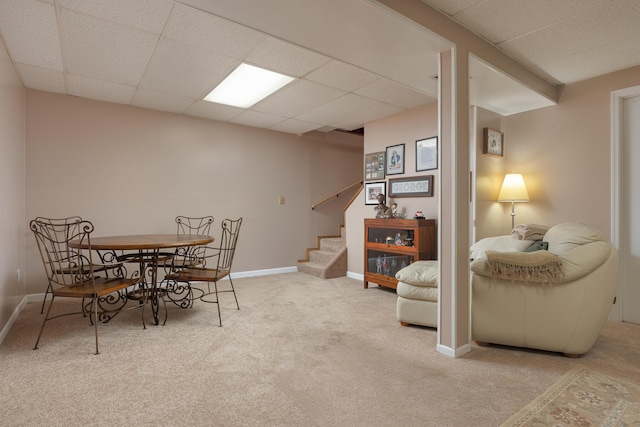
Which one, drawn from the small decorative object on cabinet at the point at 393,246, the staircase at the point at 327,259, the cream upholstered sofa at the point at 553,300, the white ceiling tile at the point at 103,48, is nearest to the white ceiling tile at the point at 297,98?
the white ceiling tile at the point at 103,48

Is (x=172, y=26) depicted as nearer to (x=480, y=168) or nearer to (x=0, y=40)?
(x=0, y=40)

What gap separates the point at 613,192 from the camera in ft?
10.8

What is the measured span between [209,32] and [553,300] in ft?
10.6

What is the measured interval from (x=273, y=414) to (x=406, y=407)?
27.2 inches

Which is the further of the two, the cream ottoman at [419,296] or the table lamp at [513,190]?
the table lamp at [513,190]

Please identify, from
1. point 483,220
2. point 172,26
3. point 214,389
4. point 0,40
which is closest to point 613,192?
point 483,220

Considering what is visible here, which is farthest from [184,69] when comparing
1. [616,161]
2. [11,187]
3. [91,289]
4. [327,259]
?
[616,161]

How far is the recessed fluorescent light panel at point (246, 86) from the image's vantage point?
3.38 metres

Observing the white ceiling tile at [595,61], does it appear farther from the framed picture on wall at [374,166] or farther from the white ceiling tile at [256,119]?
the white ceiling tile at [256,119]

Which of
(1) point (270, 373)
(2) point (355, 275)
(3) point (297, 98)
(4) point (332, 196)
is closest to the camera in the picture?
(1) point (270, 373)

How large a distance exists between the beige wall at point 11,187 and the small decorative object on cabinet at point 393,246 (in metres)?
Result: 3.79

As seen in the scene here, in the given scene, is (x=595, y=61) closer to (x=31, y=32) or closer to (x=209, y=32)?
(x=209, y=32)

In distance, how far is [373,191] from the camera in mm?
5008

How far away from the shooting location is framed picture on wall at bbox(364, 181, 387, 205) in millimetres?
4883
